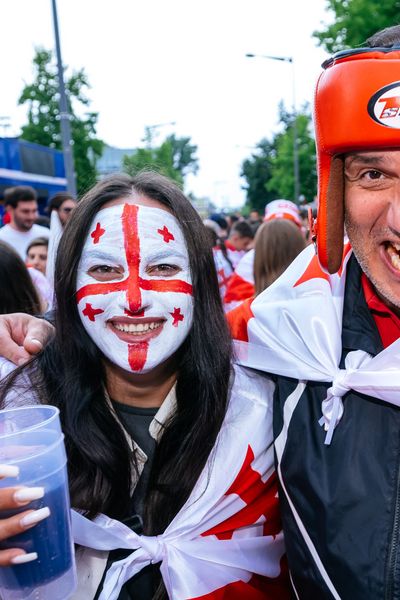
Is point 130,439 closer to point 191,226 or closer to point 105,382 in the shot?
point 105,382

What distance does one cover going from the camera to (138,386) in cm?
197

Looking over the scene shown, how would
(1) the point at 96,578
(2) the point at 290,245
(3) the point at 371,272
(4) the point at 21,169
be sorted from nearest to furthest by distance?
(3) the point at 371,272
(1) the point at 96,578
(2) the point at 290,245
(4) the point at 21,169

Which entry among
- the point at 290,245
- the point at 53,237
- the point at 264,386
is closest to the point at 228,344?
the point at 264,386

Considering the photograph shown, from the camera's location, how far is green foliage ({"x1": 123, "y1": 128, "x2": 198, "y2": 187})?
90.8 inches

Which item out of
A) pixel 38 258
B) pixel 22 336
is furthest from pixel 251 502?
pixel 38 258

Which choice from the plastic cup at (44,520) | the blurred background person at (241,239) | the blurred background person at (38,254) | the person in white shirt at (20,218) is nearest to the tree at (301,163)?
the blurred background person at (241,239)

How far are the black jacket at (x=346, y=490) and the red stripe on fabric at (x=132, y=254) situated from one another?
1.74ft

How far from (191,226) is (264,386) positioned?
0.56 metres

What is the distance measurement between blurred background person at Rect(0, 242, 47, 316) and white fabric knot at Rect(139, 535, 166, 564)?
66.2 inches

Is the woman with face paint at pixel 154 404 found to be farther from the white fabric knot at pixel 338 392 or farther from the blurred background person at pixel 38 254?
the blurred background person at pixel 38 254

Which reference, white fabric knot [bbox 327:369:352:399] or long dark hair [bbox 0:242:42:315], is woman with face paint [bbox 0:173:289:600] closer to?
white fabric knot [bbox 327:369:352:399]

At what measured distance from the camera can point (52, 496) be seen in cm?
125

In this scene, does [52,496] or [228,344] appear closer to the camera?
[52,496]

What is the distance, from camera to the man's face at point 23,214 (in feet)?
19.4
